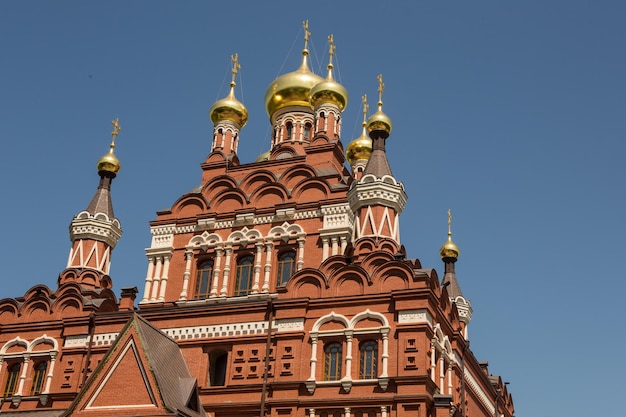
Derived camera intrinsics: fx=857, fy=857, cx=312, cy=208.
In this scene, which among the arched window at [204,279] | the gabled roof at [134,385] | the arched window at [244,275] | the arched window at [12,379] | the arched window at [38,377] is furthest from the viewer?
the arched window at [204,279]

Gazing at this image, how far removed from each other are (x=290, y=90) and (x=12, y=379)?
38.7ft

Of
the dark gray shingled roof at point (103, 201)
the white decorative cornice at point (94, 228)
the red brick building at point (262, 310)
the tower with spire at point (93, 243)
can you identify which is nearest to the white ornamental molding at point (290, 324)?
the red brick building at point (262, 310)

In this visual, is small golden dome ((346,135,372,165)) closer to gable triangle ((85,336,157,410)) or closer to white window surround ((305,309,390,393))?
white window surround ((305,309,390,393))

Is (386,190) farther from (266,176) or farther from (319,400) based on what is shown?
(319,400)

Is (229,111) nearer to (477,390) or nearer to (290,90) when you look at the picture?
(290,90)

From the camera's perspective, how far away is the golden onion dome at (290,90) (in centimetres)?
2656

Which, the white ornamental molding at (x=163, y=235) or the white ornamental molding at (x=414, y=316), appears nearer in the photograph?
the white ornamental molding at (x=414, y=316)

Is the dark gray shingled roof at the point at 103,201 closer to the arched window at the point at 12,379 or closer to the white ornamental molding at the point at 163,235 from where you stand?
the white ornamental molding at the point at 163,235

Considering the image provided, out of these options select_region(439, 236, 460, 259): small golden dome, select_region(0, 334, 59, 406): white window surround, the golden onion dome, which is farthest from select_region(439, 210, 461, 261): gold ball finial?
select_region(0, 334, 59, 406): white window surround

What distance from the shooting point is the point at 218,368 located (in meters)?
19.1

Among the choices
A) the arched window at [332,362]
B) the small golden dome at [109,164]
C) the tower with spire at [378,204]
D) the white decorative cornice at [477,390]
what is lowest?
the arched window at [332,362]

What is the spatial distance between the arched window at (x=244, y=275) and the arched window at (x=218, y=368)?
96.1 inches

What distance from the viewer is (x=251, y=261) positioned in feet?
71.4

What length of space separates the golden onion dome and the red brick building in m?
0.29
